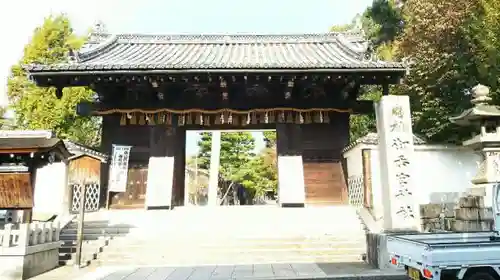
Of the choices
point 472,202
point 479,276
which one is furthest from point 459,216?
point 479,276

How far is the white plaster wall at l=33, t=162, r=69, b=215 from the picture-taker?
1273 cm

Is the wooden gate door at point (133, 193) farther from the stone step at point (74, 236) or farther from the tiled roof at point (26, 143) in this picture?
the tiled roof at point (26, 143)

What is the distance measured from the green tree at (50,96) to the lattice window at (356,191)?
14.7m

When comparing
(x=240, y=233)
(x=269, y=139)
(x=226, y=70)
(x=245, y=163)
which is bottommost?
(x=240, y=233)

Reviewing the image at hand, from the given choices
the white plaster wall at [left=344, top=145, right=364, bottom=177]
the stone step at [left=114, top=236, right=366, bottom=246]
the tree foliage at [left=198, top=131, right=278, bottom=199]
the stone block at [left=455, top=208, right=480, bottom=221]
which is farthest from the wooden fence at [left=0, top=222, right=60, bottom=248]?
the tree foliage at [left=198, top=131, right=278, bottom=199]

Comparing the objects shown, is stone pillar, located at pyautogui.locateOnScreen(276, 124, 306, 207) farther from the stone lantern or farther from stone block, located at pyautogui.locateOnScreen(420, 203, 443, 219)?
the stone lantern

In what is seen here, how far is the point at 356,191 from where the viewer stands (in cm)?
1337

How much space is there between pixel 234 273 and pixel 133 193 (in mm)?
7395

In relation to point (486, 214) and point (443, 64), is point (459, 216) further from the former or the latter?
point (443, 64)

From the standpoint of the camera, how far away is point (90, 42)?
1603 cm

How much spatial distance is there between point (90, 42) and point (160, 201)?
839 cm

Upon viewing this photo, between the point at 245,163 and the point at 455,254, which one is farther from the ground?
the point at 245,163

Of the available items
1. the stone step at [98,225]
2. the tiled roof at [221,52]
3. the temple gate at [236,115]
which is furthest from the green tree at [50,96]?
the stone step at [98,225]

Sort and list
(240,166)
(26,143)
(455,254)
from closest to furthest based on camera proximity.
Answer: (455,254) → (26,143) → (240,166)
